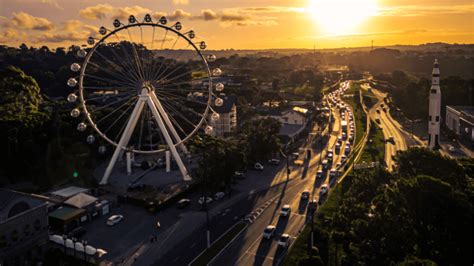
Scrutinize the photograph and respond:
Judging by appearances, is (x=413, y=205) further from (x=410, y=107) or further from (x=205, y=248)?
(x=410, y=107)

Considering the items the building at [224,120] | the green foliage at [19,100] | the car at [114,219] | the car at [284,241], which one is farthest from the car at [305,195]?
the green foliage at [19,100]

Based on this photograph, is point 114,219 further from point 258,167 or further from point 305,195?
point 258,167

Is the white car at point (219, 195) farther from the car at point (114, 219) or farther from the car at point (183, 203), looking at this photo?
the car at point (114, 219)

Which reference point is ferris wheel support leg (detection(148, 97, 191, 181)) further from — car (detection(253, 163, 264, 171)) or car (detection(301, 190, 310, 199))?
car (detection(301, 190, 310, 199))

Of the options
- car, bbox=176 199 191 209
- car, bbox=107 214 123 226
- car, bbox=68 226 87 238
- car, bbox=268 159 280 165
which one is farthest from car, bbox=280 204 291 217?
car, bbox=68 226 87 238

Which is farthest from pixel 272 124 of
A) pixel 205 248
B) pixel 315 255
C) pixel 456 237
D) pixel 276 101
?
pixel 276 101

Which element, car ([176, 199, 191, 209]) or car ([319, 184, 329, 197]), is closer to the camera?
car ([176, 199, 191, 209])
